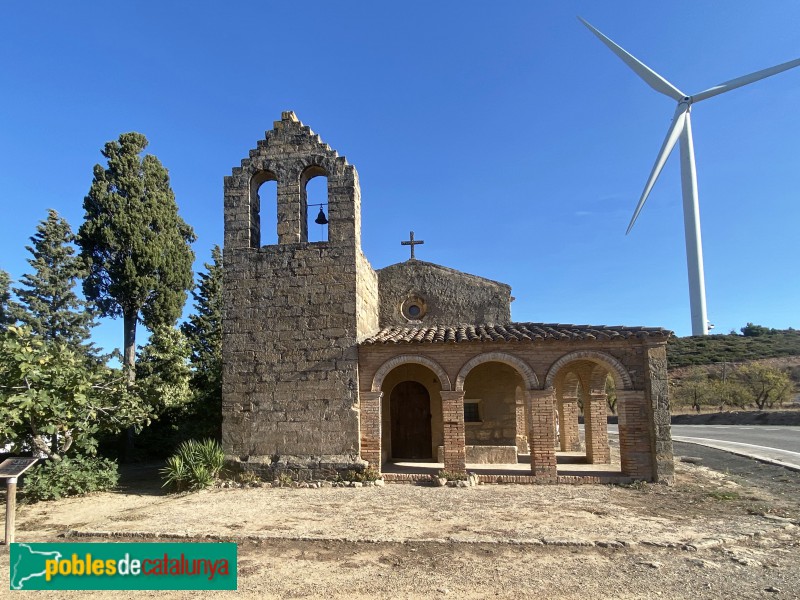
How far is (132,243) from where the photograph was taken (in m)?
18.8

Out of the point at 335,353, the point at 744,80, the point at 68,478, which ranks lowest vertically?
the point at 68,478

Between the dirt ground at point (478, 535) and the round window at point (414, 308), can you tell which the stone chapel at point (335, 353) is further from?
the round window at point (414, 308)

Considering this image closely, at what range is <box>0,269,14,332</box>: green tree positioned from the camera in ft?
58.5

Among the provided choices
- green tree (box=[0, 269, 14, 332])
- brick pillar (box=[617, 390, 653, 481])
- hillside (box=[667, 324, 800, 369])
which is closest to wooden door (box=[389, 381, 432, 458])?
brick pillar (box=[617, 390, 653, 481])

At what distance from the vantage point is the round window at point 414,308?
56.5 feet

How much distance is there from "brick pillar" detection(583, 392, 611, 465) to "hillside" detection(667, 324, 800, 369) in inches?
2181

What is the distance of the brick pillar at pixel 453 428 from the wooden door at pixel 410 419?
3049mm

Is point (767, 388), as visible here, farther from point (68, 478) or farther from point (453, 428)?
point (68, 478)

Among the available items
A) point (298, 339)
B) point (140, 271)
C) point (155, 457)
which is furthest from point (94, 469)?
point (140, 271)

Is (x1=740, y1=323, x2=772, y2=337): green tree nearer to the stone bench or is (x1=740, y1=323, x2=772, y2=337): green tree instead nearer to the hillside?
the hillside

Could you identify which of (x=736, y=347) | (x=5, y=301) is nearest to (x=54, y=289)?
(x=5, y=301)

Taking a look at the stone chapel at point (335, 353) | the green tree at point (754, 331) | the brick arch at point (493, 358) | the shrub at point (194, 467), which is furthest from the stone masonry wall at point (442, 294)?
the green tree at point (754, 331)

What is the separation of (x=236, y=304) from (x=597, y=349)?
8.91 metres

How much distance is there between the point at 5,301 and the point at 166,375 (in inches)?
300
